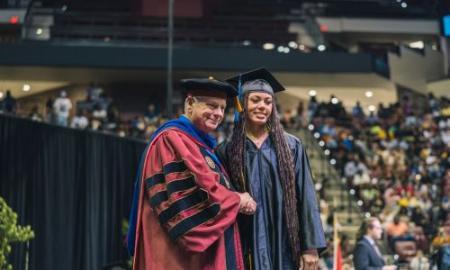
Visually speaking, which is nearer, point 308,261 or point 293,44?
point 308,261

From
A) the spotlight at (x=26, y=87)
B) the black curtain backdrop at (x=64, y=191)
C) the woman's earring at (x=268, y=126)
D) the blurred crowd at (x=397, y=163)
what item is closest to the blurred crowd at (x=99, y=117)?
the blurred crowd at (x=397, y=163)

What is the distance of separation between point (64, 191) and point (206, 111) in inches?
239

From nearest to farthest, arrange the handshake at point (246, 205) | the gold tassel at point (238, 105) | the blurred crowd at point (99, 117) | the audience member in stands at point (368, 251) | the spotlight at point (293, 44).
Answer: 1. the handshake at point (246, 205)
2. the gold tassel at point (238, 105)
3. the audience member in stands at point (368, 251)
4. the blurred crowd at point (99, 117)
5. the spotlight at point (293, 44)

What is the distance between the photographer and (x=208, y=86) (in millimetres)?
4281

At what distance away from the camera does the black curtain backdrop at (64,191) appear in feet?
28.1

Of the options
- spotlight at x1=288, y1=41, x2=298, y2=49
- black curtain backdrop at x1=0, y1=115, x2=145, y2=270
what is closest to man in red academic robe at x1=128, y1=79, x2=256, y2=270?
black curtain backdrop at x1=0, y1=115, x2=145, y2=270

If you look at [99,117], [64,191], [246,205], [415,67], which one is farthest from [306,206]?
[415,67]

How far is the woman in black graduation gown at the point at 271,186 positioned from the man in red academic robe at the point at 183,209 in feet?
0.61

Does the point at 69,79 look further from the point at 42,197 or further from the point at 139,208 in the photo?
the point at 139,208

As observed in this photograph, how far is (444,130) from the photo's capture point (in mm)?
23031

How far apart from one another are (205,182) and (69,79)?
25.0 meters

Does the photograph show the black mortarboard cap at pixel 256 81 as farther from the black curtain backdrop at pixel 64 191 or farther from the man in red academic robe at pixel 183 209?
the black curtain backdrop at pixel 64 191

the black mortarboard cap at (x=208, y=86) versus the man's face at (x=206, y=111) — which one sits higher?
the black mortarboard cap at (x=208, y=86)

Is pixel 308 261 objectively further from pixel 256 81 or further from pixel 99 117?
pixel 99 117
